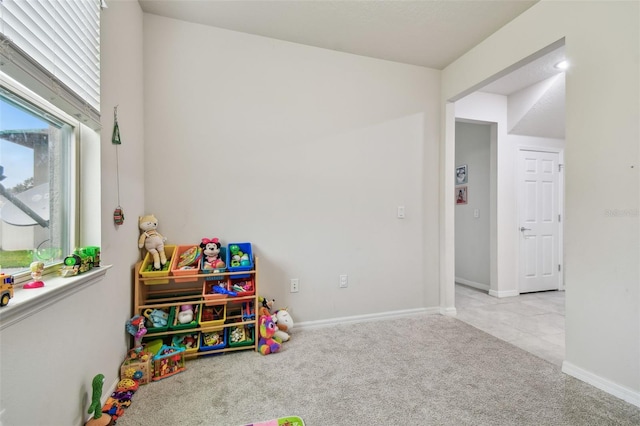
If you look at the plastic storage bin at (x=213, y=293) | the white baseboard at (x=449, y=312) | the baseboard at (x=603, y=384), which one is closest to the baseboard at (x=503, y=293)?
the white baseboard at (x=449, y=312)

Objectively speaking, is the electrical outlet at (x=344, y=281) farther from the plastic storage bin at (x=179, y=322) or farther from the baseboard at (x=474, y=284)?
the baseboard at (x=474, y=284)

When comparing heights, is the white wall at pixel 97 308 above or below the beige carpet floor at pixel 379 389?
above

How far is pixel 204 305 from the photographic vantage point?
82.7 inches

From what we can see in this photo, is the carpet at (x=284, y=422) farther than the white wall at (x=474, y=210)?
No

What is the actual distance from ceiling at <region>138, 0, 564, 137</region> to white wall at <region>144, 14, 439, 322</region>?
119mm

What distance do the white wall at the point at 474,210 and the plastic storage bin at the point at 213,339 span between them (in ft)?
11.2

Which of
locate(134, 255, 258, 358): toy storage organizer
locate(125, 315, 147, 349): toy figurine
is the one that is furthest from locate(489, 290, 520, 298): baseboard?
locate(125, 315, 147, 349): toy figurine

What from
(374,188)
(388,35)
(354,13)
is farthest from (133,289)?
(388,35)

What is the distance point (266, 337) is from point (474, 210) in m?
3.40

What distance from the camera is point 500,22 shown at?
219 cm

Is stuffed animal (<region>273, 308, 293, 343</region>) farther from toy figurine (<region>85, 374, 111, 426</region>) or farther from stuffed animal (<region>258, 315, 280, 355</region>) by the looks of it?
toy figurine (<region>85, 374, 111, 426</region>)

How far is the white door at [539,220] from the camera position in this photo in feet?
12.1

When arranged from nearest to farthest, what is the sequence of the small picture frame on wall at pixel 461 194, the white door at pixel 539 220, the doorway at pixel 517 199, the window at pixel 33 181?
the window at pixel 33 181, the doorway at pixel 517 199, the white door at pixel 539 220, the small picture frame on wall at pixel 461 194

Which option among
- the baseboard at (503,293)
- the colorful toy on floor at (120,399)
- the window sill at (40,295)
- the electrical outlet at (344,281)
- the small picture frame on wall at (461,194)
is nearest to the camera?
the window sill at (40,295)
